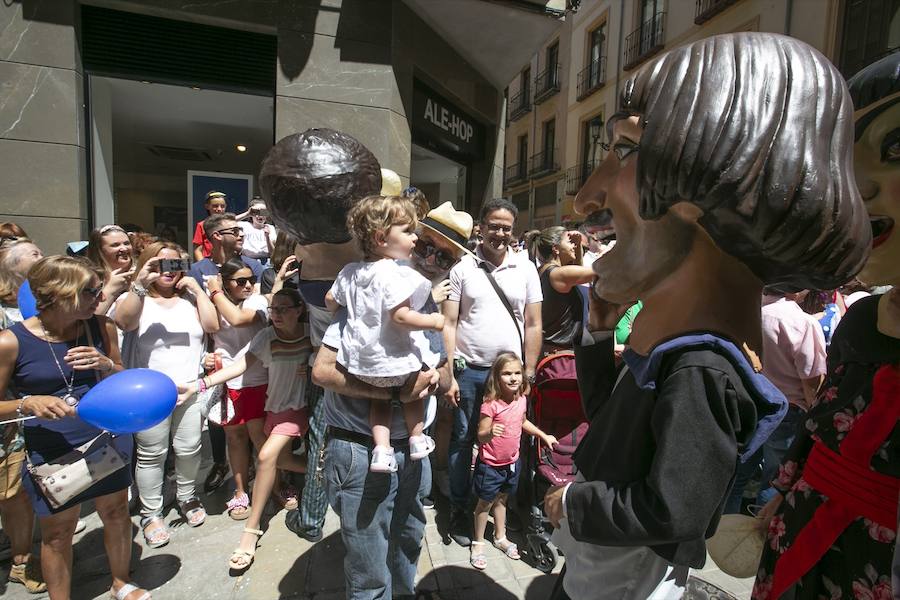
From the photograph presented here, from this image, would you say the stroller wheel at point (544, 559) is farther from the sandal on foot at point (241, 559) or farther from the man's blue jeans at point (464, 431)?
the sandal on foot at point (241, 559)

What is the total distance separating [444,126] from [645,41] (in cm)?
1263

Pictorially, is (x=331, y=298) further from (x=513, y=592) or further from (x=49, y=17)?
(x=49, y=17)

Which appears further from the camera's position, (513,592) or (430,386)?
(513,592)

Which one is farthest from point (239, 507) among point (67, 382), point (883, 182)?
point (883, 182)

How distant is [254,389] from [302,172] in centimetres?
183

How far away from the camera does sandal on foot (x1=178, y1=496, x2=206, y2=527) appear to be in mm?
3172

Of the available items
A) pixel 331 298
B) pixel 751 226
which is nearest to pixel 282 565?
pixel 331 298

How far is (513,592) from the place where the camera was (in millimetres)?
2619

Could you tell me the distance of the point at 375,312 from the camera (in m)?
1.92

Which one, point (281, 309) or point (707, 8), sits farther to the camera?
point (707, 8)

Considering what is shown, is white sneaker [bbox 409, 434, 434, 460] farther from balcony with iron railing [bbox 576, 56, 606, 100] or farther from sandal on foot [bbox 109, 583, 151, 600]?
balcony with iron railing [bbox 576, 56, 606, 100]

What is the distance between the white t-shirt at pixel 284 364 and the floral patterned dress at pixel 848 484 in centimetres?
236

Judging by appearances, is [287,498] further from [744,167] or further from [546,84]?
[546,84]

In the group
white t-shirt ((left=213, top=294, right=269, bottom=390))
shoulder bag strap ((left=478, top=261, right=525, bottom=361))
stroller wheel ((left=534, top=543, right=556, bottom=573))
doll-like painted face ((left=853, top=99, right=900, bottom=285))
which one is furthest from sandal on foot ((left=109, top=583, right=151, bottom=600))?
doll-like painted face ((left=853, top=99, right=900, bottom=285))
